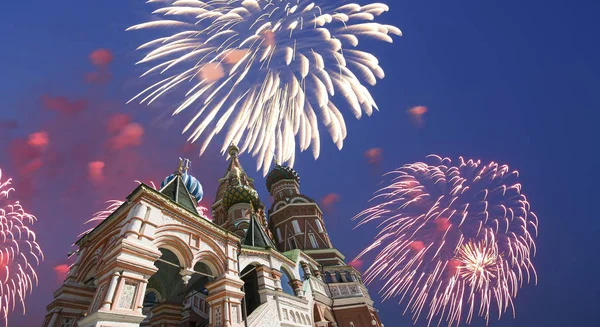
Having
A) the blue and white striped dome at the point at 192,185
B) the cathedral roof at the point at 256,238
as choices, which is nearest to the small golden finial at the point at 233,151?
the blue and white striped dome at the point at 192,185

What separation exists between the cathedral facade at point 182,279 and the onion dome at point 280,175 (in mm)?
16178

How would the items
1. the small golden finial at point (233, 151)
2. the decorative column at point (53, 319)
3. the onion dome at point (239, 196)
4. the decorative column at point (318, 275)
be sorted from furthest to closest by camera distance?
the small golden finial at point (233, 151)
the onion dome at point (239, 196)
the decorative column at point (318, 275)
the decorative column at point (53, 319)

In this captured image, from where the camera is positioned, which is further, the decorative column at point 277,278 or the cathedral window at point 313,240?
the cathedral window at point 313,240

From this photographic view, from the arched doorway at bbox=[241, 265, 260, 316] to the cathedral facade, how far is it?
0.16ft

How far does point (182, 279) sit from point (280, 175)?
83.5 feet

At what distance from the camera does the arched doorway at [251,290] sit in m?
13.9

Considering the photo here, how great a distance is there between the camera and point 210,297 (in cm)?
1154

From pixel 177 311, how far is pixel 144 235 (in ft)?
24.5

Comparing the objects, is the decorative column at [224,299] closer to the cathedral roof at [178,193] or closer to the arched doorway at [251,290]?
the arched doorway at [251,290]

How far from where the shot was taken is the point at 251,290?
47.6 feet

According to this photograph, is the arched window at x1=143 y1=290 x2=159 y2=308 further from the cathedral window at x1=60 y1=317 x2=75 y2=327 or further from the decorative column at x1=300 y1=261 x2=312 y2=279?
the decorative column at x1=300 y1=261 x2=312 y2=279

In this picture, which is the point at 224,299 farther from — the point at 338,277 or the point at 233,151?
the point at 233,151

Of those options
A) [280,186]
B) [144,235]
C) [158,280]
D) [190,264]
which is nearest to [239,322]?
[190,264]

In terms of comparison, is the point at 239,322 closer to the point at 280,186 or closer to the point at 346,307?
the point at 346,307
